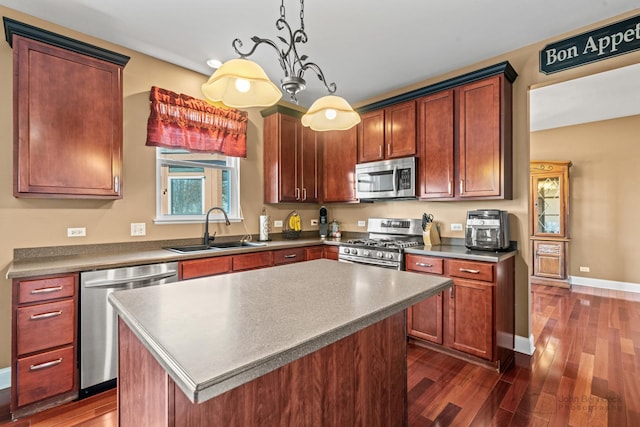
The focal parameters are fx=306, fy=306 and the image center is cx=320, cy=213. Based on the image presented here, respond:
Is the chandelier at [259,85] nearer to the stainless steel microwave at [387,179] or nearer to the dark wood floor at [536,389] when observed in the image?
the stainless steel microwave at [387,179]

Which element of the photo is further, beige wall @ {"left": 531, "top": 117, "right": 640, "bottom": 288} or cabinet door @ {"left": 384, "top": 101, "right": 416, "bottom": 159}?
beige wall @ {"left": 531, "top": 117, "right": 640, "bottom": 288}

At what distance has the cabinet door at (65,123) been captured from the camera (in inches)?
82.0

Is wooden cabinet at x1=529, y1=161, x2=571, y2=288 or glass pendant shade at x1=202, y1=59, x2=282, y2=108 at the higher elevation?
glass pendant shade at x1=202, y1=59, x2=282, y2=108

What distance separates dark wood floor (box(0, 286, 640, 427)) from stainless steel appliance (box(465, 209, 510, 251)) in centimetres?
103

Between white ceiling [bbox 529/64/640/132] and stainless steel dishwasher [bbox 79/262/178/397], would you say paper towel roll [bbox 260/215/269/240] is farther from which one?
white ceiling [bbox 529/64/640/132]

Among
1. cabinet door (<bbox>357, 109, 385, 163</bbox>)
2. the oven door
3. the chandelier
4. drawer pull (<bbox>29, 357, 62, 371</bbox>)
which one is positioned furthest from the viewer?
cabinet door (<bbox>357, 109, 385, 163</bbox>)

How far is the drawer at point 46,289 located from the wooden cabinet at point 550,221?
602 cm

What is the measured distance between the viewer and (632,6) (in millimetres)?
2193

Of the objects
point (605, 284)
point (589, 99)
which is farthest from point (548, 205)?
point (589, 99)

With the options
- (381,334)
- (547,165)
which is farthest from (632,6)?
(547,165)

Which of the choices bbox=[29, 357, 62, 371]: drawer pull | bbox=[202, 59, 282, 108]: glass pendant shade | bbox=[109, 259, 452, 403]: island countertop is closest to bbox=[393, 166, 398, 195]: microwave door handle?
bbox=[109, 259, 452, 403]: island countertop

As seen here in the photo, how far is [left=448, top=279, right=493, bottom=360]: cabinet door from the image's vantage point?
98.0 inches

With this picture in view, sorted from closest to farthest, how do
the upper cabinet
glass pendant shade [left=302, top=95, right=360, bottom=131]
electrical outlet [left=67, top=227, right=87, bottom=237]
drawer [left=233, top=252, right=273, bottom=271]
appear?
glass pendant shade [left=302, top=95, right=360, bottom=131] < the upper cabinet < electrical outlet [left=67, top=227, right=87, bottom=237] < drawer [left=233, top=252, right=273, bottom=271]

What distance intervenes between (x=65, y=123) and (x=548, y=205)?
670cm
